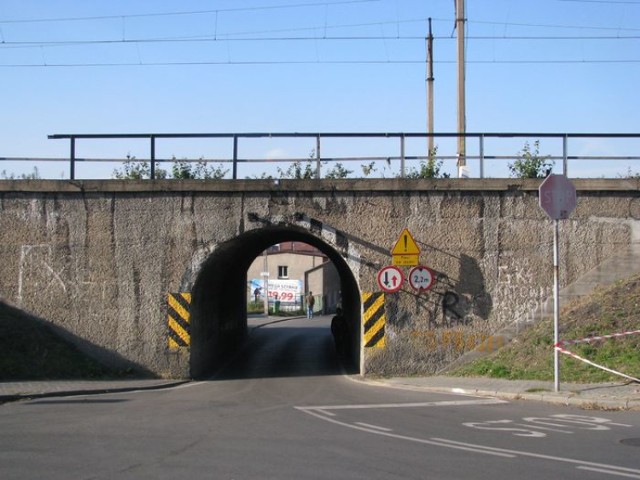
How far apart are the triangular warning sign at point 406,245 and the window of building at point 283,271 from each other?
51.1 meters

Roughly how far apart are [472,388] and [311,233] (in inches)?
213

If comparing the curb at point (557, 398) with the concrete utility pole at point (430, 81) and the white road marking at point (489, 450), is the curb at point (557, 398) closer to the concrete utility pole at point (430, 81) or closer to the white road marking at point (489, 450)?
the white road marking at point (489, 450)

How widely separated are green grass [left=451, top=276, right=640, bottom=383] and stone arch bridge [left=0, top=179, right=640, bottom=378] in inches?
Answer: 25.2

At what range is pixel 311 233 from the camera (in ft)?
56.5

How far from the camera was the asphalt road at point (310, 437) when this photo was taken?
7.50 metres

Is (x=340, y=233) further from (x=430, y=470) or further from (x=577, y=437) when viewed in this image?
(x=430, y=470)

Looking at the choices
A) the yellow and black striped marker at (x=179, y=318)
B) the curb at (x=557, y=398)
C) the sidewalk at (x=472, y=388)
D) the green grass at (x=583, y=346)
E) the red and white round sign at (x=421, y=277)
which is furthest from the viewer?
the yellow and black striped marker at (x=179, y=318)

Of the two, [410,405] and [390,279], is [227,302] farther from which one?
[410,405]

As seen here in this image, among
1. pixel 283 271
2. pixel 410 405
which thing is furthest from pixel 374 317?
pixel 283 271

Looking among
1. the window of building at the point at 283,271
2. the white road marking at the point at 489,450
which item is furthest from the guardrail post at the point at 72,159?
the window of building at the point at 283,271

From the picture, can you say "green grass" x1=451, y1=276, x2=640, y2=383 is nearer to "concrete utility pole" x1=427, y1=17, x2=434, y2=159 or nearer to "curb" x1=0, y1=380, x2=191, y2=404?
"curb" x1=0, y1=380, x2=191, y2=404

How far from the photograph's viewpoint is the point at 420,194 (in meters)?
17.0

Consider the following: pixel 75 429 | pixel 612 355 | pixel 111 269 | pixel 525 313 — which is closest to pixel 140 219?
pixel 111 269

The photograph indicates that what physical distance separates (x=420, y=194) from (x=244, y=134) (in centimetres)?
448
